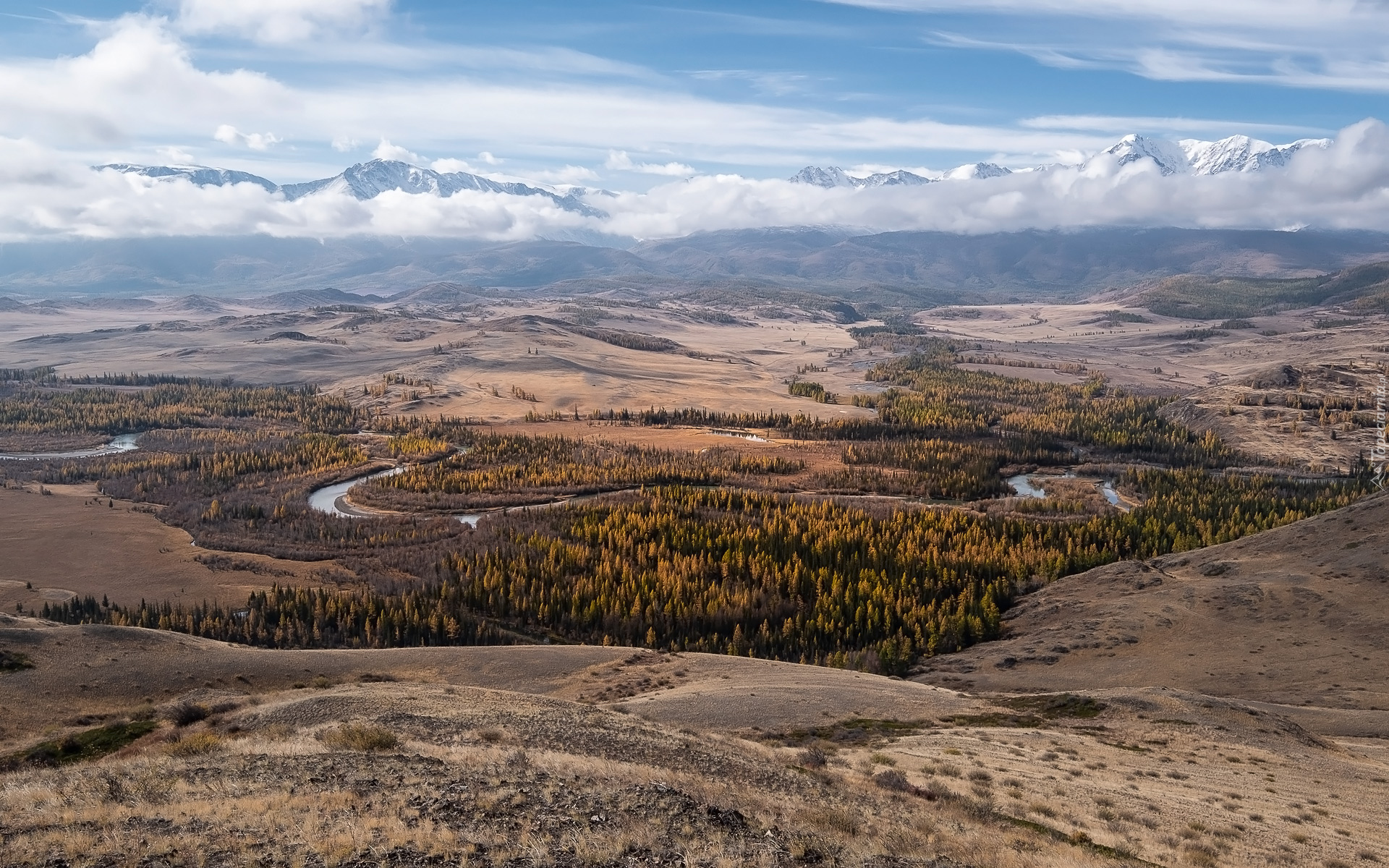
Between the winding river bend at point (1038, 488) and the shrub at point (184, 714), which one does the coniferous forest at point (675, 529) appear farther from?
the shrub at point (184, 714)

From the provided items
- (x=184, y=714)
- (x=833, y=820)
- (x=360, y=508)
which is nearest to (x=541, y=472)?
(x=360, y=508)

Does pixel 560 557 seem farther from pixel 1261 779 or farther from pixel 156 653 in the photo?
pixel 1261 779

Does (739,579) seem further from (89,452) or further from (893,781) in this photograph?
(89,452)

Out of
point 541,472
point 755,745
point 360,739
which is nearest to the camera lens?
point 360,739

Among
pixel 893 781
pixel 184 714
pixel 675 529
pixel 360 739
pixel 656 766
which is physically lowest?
pixel 675 529

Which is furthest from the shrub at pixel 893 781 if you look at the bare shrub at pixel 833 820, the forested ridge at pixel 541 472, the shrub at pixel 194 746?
the forested ridge at pixel 541 472

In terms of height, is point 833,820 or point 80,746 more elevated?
point 833,820
